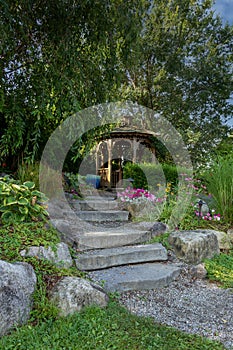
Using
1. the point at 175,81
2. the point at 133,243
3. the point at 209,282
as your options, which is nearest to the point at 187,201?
the point at 133,243

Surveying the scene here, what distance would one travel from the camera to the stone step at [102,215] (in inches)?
156

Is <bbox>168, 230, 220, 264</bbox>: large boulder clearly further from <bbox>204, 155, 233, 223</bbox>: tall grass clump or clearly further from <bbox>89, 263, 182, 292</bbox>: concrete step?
<bbox>204, 155, 233, 223</bbox>: tall grass clump

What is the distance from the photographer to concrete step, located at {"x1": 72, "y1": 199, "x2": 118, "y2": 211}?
173 inches

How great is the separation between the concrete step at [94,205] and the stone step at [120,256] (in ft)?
4.81

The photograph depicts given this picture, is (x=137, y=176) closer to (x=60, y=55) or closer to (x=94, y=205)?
(x=94, y=205)

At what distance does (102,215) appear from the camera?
160 inches

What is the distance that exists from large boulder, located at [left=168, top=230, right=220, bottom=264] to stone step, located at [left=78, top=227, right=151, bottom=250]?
397mm

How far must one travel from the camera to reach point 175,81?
1348 cm

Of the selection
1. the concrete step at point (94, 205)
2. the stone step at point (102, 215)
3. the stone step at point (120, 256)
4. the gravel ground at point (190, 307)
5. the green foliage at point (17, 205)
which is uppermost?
the green foliage at point (17, 205)

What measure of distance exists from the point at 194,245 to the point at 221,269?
39cm

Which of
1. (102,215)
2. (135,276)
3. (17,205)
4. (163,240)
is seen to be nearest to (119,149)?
(102,215)

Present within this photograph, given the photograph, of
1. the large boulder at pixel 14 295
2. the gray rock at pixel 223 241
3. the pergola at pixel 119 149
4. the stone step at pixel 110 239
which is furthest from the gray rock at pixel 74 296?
the pergola at pixel 119 149

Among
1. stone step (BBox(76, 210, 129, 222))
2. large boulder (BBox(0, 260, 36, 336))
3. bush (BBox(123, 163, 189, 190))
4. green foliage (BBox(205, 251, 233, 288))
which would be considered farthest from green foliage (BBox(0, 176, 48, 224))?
bush (BBox(123, 163, 189, 190))

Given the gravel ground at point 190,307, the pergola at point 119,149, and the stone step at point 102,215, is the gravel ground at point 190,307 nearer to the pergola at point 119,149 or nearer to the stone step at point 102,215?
the stone step at point 102,215
